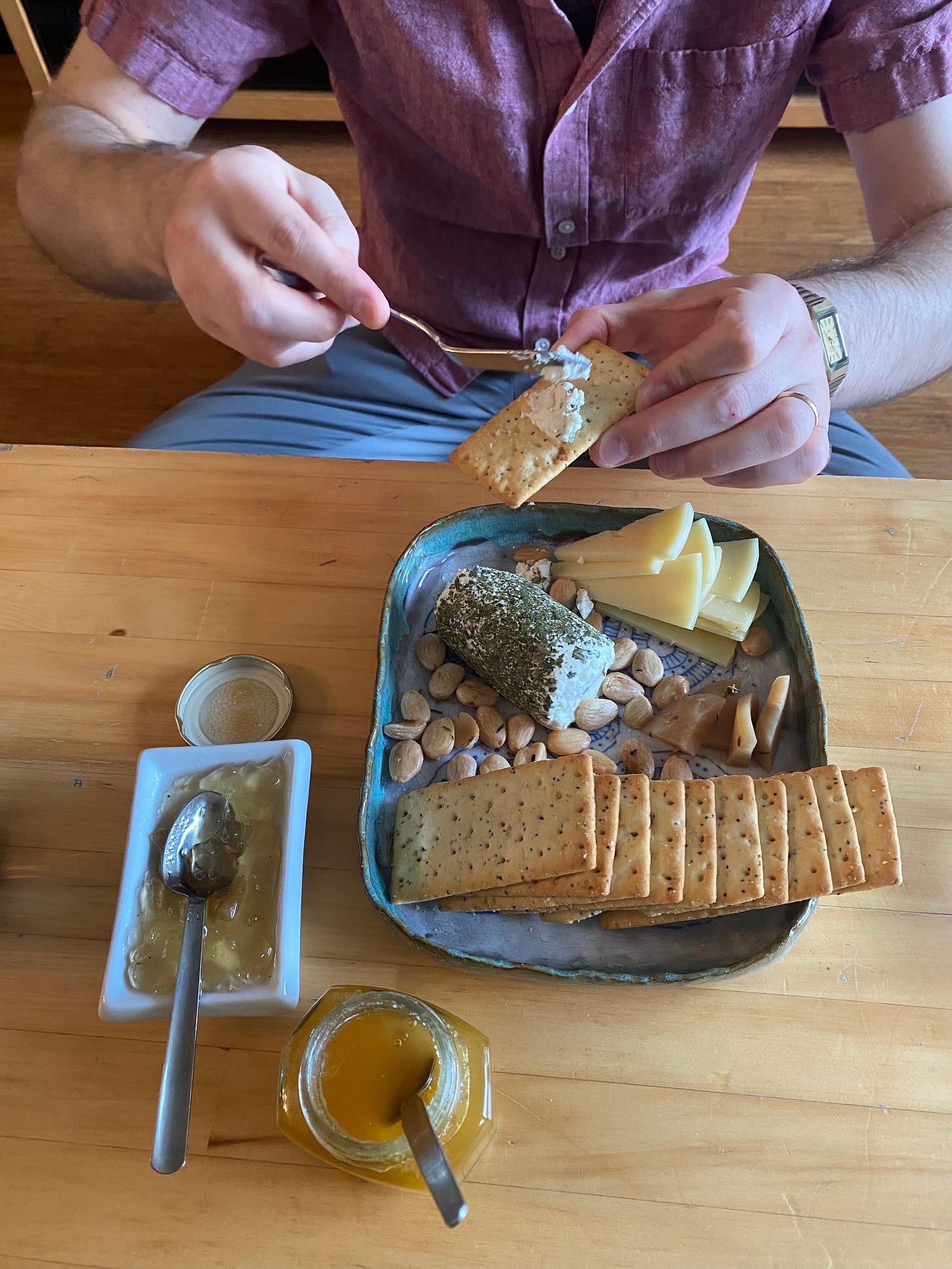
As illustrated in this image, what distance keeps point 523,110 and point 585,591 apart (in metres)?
0.61

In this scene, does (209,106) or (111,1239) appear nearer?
(111,1239)

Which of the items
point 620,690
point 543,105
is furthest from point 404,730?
point 543,105

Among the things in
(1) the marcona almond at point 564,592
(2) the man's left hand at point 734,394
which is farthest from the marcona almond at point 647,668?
(2) the man's left hand at point 734,394

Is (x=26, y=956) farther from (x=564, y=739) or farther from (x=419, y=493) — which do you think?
(x=419, y=493)

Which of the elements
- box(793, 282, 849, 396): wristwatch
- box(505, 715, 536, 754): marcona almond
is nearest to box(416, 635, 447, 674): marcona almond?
box(505, 715, 536, 754): marcona almond

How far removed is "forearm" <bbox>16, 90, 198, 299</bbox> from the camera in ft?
3.34

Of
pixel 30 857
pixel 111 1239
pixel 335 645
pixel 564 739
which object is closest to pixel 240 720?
pixel 335 645

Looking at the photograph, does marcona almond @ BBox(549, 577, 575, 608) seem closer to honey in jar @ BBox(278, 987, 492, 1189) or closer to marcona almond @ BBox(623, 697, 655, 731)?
marcona almond @ BBox(623, 697, 655, 731)

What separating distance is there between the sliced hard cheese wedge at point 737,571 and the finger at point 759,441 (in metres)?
0.11

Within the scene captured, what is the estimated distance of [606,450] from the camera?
882 millimetres

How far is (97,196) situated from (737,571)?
99cm

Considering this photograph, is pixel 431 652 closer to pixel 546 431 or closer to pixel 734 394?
pixel 546 431

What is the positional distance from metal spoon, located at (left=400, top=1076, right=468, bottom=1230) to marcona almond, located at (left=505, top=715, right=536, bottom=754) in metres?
0.36

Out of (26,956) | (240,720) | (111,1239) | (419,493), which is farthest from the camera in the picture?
(419,493)
